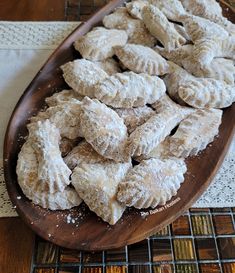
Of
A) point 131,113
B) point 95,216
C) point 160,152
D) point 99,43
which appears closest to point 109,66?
point 99,43

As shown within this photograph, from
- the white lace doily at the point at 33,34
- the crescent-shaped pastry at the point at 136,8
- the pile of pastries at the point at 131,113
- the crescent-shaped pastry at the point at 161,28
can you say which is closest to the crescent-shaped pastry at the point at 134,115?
the pile of pastries at the point at 131,113

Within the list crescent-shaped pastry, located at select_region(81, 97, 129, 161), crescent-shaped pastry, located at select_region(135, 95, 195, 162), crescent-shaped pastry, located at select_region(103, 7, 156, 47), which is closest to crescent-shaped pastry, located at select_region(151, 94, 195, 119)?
crescent-shaped pastry, located at select_region(135, 95, 195, 162)

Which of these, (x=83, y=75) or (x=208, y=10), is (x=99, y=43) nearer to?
(x=83, y=75)

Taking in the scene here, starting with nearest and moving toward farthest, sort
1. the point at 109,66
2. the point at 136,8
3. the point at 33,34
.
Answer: the point at 109,66 < the point at 136,8 < the point at 33,34

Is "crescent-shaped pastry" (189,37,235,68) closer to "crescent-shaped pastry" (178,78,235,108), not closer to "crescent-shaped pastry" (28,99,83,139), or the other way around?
"crescent-shaped pastry" (178,78,235,108)

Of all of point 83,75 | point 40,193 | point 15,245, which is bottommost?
point 15,245

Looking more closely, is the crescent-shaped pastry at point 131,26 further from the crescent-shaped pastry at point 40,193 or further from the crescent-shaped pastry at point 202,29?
the crescent-shaped pastry at point 40,193
